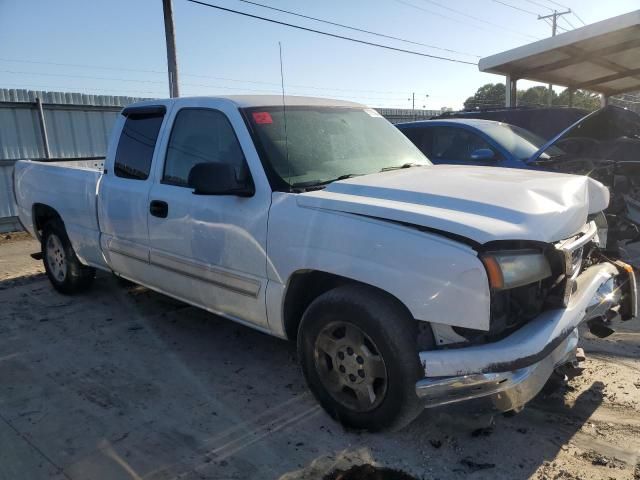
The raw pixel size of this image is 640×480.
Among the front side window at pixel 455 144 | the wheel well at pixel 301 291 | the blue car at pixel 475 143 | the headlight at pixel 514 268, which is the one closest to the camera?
the headlight at pixel 514 268

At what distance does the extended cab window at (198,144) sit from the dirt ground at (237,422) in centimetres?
145

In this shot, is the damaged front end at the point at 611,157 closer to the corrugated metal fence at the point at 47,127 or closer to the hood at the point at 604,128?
the hood at the point at 604,128

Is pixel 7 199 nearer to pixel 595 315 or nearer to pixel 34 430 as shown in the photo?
pixel 34 430

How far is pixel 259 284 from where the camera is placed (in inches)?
133

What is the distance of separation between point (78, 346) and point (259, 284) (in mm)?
2081

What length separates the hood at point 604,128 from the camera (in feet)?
20.6

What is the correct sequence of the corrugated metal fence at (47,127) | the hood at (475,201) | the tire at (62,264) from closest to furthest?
the hood at (475,201)
the tire at (62,264)
the corrugated metal fence at (47,127)

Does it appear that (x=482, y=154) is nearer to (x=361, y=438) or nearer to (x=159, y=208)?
(x=159, y=208)

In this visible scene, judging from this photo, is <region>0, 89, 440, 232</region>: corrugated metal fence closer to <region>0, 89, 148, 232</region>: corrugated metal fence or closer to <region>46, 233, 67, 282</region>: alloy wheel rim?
<region>0, 89, 148, 232</region>: corrugated metal fence

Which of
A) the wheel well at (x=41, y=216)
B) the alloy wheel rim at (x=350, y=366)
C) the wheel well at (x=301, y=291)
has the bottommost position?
the alloy wheel rim at (x=350, y=366)

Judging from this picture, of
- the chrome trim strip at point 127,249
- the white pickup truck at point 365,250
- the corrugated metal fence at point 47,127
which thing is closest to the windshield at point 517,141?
the white pickup truck at point 365,250

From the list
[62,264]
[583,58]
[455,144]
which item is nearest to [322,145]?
[62,264]

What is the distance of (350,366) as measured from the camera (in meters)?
2.95

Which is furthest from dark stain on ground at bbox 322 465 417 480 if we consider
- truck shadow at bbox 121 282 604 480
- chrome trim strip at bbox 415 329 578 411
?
chrome trim strip at bbox 415 329 578 411
